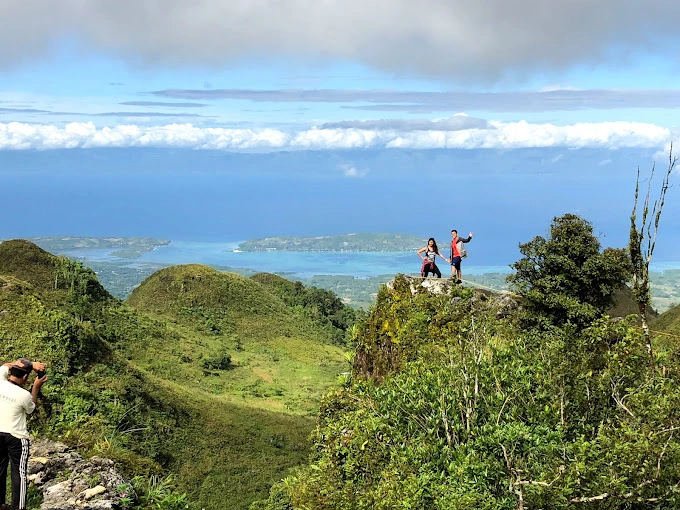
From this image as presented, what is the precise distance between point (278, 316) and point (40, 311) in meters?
31.6

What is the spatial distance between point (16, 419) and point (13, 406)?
0.21 metres

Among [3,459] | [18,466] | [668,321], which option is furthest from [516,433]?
[668,321]

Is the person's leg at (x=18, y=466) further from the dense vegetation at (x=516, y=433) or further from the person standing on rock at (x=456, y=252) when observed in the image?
the person standing on rock at (x=456, y=252)

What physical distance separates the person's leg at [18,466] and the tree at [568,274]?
19.4 meters

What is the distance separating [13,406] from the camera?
27.2ft

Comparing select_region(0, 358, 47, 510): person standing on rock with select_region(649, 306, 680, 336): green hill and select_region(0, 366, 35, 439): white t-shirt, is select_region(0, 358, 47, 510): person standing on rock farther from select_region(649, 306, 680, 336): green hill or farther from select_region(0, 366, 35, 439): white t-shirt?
select_region(649, 306, 680, 336): green hill

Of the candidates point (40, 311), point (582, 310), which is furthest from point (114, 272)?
point (582, 310)

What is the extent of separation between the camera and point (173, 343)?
42.9 meters

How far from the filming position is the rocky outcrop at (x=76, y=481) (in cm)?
1117

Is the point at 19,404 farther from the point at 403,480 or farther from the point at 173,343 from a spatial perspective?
the point at 173,343

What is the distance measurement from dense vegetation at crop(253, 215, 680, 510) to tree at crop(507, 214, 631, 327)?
10.8 meters

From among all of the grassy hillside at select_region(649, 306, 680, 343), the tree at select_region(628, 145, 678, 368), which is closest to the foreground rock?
the tree at select_region(628, 145, 678, 368)

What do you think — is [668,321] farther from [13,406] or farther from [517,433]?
[13,406]

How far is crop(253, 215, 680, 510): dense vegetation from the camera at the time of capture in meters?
7.89
